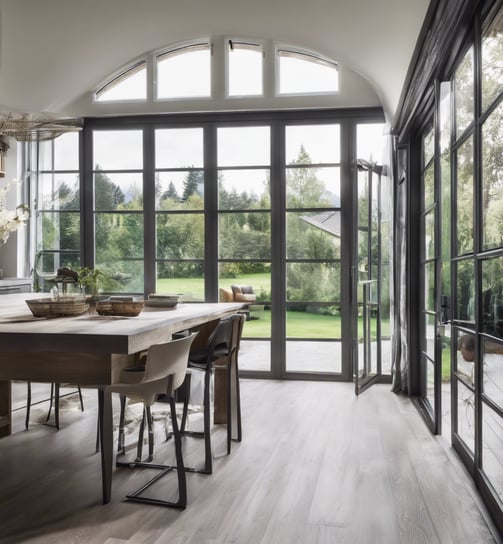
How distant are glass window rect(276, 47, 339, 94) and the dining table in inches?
140

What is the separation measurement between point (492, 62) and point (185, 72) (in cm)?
422

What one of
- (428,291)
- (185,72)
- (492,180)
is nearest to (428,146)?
(428,291)

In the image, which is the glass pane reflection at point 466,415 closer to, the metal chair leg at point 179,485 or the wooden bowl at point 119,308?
the metal chair leg at point 179,485

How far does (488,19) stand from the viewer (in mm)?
2535

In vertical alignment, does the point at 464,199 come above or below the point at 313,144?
below

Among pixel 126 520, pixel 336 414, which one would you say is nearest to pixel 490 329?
pixel 126 520

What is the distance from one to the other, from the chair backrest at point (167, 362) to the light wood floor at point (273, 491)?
60cm

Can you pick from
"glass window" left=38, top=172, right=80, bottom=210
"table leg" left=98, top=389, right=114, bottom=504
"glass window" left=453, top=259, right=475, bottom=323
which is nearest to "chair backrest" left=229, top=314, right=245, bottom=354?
"table leg" left=98, top=389, right=114, bottom=504

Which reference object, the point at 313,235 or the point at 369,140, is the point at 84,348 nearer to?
the point at 313,235

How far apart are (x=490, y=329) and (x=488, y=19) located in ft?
4.46

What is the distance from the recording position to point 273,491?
2900mm

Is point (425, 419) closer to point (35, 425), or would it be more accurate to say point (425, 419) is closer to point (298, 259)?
point (298, 259)

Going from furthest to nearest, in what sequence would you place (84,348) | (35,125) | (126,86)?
1. (126,86)
2. (35,125)
3. (84,348)

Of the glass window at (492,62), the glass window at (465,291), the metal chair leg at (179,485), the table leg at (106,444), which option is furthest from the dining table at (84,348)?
the glass window at (492,62)
